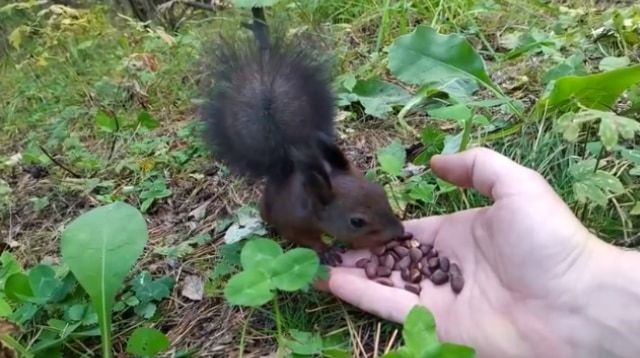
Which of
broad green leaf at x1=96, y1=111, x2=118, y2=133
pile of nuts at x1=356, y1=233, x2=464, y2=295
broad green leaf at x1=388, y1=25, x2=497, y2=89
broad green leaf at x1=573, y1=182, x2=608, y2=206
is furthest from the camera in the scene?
broad green leaf at x1=96, y1=111, x2=118, y2=133

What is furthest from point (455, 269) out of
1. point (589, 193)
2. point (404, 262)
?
point (589, 193)

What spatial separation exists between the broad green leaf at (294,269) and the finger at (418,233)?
0.30 meters

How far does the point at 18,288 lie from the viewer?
2.11 meters

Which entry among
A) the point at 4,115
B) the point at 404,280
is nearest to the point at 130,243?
the point at 404,280

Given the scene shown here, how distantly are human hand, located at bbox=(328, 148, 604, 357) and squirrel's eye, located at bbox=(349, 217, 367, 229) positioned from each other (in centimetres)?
Answer: 11

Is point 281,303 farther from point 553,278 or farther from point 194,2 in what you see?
point 194,2

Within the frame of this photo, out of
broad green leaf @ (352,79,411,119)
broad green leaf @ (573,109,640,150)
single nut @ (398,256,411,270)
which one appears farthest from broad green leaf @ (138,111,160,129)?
broad green leaf @ (573,109,640,150)

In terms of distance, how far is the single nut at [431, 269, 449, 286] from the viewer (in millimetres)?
2029

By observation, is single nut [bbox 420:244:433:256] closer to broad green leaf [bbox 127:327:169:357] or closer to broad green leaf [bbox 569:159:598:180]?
broad green leaf [bbox 569:159:598:180]

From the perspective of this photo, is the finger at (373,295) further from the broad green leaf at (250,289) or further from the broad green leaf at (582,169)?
the broad green leaf at (582,169)

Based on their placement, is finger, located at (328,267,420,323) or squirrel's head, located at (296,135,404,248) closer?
finger, located at (328,267,420,323)

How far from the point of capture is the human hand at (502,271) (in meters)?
1.76

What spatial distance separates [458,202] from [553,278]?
0.56 meters

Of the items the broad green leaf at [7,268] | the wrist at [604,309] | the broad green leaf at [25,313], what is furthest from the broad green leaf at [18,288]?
the wrist at [604,309]
